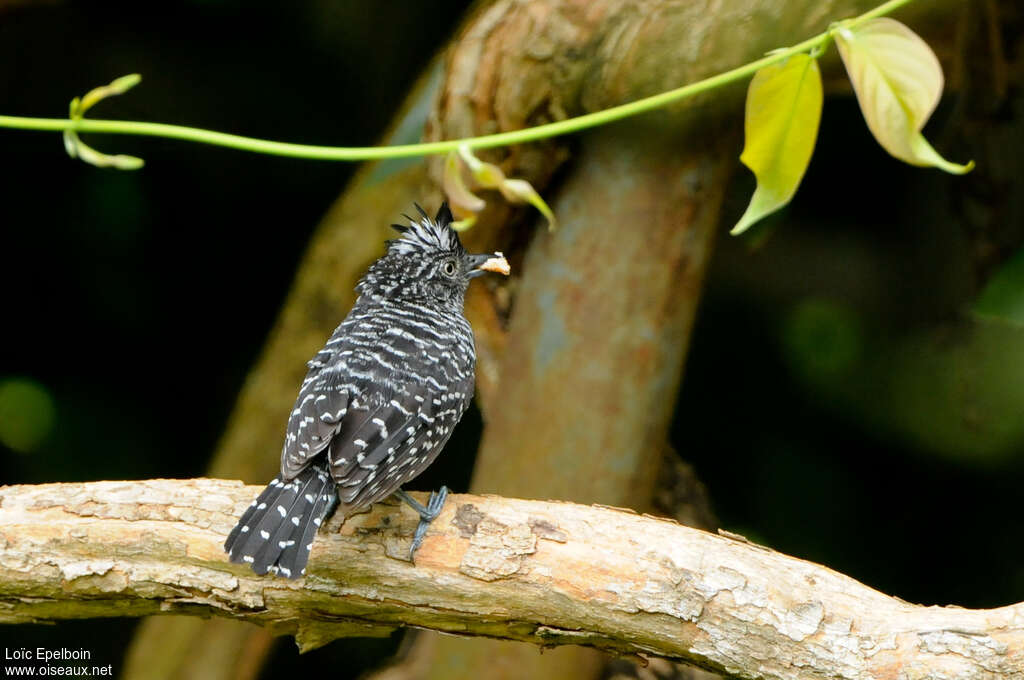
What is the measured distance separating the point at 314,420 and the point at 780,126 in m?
1.17

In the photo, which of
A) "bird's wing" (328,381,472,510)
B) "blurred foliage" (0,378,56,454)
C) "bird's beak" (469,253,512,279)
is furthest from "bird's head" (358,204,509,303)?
"blurred foliage" (0,378,56,454)

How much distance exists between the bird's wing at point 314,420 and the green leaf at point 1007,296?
150 cm

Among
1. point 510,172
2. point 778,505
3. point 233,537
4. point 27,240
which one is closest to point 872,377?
point 778,505

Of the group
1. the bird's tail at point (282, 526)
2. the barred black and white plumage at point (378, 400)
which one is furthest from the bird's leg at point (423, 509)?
the bird's tail at point (282, 526)

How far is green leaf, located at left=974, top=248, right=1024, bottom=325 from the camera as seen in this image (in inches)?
95.0

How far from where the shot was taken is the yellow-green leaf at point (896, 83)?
1086mm

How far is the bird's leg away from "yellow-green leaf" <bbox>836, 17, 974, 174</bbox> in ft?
4.05

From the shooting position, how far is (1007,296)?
2453 mm

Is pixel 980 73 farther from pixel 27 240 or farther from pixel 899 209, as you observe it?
pixel 27 240

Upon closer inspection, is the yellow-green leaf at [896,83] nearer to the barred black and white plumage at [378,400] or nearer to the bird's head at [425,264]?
the barred black and white plumage at [378,400]

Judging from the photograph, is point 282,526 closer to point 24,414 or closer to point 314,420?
point 314,420

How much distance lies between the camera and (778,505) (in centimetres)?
387

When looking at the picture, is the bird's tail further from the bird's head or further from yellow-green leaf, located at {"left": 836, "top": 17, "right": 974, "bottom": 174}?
yellow-green leaf, located at {"left": 836, "top": 17, "right": 974, "bottom": 174}

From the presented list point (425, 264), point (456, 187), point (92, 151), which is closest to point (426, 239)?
point (425, 264)
